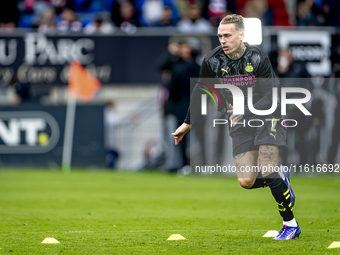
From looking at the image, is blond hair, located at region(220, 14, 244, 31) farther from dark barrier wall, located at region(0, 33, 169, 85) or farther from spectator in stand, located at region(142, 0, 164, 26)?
spectator in stand, located at region(142, 0, 164, 26)

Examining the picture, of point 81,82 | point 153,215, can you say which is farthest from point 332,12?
point 153,215

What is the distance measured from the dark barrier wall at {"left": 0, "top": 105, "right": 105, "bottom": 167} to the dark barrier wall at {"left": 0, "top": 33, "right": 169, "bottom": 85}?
94 centimetres

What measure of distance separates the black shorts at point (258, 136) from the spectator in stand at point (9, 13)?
42.9 feet

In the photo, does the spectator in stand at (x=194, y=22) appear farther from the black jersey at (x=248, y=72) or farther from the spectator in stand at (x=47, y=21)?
the black jersey at (x=248, y=72)

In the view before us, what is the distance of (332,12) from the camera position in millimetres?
15734

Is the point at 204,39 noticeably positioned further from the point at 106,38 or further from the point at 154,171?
the point at 154,171

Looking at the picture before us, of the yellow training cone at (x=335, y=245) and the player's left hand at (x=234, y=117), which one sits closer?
the yellow training cone at (x=335, y=245)

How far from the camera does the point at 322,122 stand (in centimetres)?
1366

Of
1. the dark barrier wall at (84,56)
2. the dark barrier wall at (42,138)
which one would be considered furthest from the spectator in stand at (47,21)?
the dark barrier wall at (42,138)

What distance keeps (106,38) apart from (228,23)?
9497 millimetres

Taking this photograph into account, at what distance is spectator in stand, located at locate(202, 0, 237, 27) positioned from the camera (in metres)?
16.6

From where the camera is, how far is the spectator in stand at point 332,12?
15.5m

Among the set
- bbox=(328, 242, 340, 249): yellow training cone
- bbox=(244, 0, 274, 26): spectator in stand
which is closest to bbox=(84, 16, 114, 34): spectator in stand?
bbox=(244, 0, 274, 26): spectator in stand

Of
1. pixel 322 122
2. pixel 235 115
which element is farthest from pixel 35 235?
pixel 322 122
